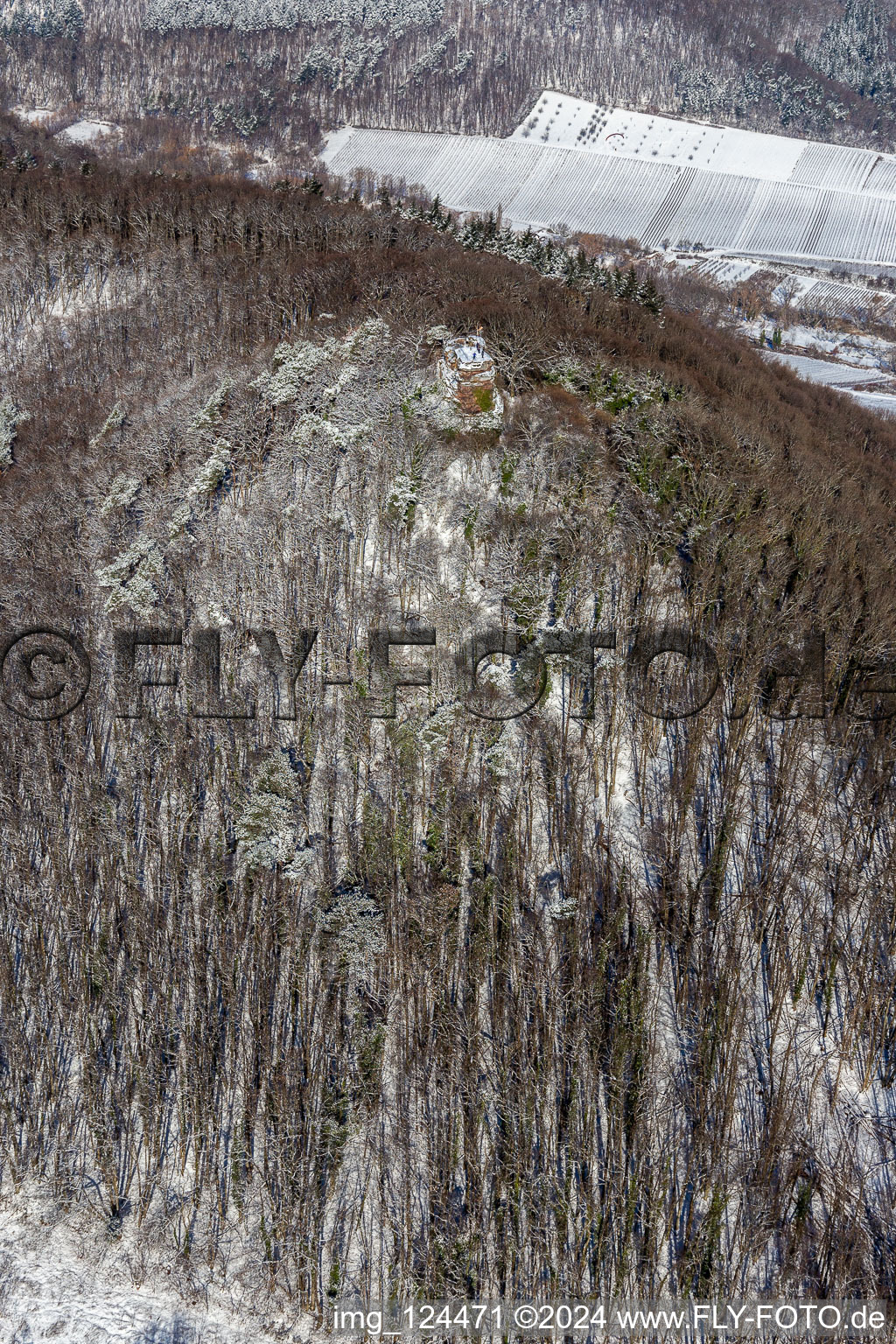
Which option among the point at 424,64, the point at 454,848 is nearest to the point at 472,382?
the point at 454,848

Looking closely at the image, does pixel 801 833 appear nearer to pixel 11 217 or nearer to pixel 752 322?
pixel 11 217

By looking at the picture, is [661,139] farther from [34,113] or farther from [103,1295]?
[103,1295]

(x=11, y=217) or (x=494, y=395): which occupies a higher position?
(x=11, y=217)

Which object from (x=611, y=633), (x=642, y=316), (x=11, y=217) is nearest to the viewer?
(x=611, y=633)

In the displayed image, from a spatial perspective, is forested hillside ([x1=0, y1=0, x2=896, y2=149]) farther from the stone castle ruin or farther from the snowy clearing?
the stone castle ruin

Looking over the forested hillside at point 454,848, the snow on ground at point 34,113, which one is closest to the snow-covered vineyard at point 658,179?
the snow on ground at point 34,113

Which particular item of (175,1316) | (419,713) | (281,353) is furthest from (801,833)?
(281,353)

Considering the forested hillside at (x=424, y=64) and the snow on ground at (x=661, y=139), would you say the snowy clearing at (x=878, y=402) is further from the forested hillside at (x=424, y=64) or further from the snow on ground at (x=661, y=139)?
the forested hillside at (x=424, y=64)
